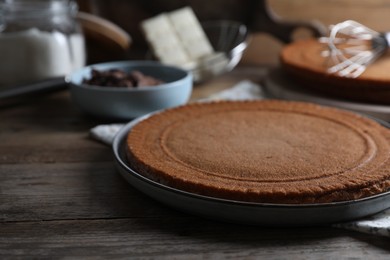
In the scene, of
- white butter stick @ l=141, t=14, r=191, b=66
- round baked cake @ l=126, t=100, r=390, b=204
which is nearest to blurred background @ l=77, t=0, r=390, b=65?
white butter stick @ l=141, t=14, r=191, b=66

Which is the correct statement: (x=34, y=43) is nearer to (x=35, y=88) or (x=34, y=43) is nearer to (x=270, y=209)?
(x=35, y=88)

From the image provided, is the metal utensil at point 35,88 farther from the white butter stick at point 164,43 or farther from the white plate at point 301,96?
the white plate at point 301,96

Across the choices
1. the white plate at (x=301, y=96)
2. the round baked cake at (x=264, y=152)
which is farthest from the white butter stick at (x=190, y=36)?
the round baked cake at (x=264, y=152)

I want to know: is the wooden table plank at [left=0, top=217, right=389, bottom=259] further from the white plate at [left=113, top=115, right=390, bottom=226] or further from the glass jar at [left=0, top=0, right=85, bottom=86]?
the glass jar at [left=0, top=0, right=85, bottom=86]

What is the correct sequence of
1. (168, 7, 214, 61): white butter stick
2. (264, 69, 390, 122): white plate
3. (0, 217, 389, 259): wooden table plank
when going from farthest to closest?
Result: (168, 7, 214, 61): white butter stick → (264, 69, 390, 122): white plate → (0, 217, 389, 259): wooden table plank

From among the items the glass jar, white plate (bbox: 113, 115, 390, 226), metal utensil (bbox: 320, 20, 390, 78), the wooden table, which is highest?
the glass jar

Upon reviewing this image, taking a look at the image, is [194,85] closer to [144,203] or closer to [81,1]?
[81,1]

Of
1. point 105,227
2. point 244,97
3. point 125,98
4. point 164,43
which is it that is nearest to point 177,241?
point 105,227
